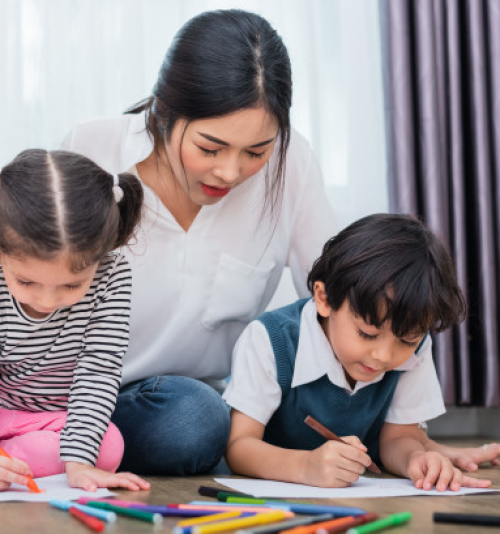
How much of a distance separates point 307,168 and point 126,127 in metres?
0.39

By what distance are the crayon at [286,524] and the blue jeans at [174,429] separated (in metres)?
0.49

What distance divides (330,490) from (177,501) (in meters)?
0.24

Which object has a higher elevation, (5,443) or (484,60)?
(484,60)

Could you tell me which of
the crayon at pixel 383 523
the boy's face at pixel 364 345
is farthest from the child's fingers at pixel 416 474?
the crayon at pixel 383 523

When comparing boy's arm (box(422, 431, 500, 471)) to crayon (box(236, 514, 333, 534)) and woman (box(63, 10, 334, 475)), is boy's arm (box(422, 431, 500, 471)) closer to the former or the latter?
woman (box(63, 10, 334, 475))

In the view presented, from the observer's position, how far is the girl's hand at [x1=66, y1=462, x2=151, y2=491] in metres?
1.19

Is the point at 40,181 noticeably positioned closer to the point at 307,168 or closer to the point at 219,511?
the point at 219,511

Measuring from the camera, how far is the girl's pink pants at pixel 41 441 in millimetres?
1341

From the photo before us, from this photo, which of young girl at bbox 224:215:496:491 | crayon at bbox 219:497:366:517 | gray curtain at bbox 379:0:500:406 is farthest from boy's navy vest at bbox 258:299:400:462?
gray curtain at bbox 379:0:500:406

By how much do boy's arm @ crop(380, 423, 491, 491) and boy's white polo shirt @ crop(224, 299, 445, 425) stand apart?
0.09 ft

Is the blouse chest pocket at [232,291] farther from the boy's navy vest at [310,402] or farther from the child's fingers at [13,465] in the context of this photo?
the child's fingers at [13,465]

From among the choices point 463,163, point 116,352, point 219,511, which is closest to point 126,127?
point 116,352

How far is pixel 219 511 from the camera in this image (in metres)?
0.98

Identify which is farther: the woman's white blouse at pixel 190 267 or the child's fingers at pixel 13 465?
the woman's white blouse at pixel 190 267
